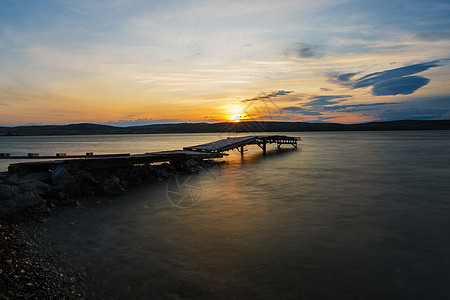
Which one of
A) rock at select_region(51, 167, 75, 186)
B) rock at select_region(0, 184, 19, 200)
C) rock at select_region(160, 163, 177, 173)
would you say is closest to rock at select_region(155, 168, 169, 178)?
rock at select_region(160, 163, 177, 173)

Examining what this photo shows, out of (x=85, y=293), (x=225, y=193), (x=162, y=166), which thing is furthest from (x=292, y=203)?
(x=162, y=166)

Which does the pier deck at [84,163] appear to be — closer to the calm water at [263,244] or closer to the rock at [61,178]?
the rock at [61,178]

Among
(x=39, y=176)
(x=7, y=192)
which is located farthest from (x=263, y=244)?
(x=39, y=176)

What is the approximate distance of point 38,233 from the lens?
33.8 ft

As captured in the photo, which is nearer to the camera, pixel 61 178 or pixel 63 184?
pixel 63 184

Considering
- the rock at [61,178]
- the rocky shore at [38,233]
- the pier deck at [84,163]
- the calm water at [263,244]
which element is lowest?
the calm water at [263,244]

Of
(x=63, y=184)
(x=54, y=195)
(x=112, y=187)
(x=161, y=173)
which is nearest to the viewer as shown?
(x=54, y=195)

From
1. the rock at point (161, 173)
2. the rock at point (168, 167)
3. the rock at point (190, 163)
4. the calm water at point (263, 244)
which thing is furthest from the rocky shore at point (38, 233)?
the rock at point (190, 163)

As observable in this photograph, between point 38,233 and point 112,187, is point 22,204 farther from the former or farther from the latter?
point 112,187

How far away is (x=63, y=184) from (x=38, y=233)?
21.4 feet

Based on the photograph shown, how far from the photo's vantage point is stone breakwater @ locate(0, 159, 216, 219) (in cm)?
1175

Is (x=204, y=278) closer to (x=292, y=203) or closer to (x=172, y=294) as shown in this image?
(x=172, y=294)

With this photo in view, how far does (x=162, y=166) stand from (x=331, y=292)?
69.1 feet

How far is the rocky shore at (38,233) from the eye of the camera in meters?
6.41
